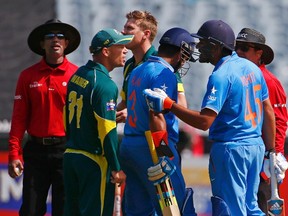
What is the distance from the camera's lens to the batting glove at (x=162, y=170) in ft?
27.3

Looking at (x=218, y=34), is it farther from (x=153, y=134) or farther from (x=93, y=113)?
(x=93, y=113)

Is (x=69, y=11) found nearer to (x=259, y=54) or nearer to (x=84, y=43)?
(x=84, y=43)

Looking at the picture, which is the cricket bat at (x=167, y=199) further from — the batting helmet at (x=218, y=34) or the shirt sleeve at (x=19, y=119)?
the shirt sleeve at (x=19, y=119)

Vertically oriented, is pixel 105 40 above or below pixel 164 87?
above

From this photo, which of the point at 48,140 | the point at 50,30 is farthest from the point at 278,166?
the point at 50,30

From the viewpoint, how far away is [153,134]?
839cm

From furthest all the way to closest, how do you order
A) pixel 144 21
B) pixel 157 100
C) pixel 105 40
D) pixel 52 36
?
1. pixel 52 36
2. pixel 144 21
3. pixel 105 40
4. pixel 157 100

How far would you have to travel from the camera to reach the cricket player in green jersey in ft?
28.5

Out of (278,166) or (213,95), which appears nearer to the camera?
(213,95)

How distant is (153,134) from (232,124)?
Result: 2.16 ft

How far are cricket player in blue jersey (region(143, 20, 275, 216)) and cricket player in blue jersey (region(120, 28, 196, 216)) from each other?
21 cm

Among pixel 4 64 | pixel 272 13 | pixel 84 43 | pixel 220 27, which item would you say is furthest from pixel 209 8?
pixel 220 27

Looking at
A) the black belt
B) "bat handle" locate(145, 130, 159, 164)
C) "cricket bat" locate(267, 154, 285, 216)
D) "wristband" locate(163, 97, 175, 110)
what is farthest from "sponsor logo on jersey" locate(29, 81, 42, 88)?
Result: "cricket bat" locate(267, 154, 285, 216)

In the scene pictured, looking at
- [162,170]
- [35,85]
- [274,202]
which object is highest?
[35,85]
